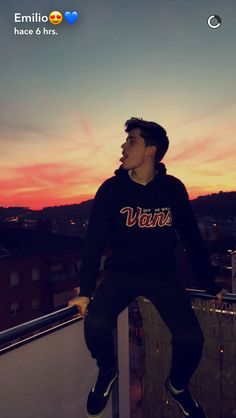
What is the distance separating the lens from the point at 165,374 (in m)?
2.29

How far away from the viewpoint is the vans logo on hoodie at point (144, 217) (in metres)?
1.91

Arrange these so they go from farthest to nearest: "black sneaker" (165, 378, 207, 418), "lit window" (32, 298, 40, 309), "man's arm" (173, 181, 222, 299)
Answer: "lit window" (32, 298, 40, 309), "man's arm" (173, 181, 222, 299), "black sneaker" (165, 378, 207, 418)

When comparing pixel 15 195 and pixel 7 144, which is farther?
pixel 15 195

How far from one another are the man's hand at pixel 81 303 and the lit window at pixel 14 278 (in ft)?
69.7

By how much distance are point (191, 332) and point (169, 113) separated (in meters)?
4.78

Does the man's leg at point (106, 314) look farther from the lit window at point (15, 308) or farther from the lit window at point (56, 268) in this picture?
the lit window at point (56, 268)

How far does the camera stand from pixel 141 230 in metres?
1.91

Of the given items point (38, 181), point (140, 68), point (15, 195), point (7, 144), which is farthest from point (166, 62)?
point (15, 195)

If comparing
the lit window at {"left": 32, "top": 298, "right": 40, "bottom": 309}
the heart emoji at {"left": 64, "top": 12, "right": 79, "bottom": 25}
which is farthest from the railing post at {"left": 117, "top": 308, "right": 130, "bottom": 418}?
the lit window at {"left": 32, "top": 298, "right": 40, "bottom": 309}

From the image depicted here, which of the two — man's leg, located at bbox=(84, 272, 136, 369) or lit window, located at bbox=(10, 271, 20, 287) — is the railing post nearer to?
man's leg, located at bbox=(84, 272, 136, 369)

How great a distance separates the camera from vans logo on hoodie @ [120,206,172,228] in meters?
1.91

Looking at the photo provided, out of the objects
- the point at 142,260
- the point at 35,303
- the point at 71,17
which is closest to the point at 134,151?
→ the point at 142,260

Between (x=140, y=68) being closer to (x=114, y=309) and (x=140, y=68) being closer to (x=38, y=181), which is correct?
(x=114, y=309)

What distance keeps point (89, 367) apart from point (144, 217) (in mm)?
969
